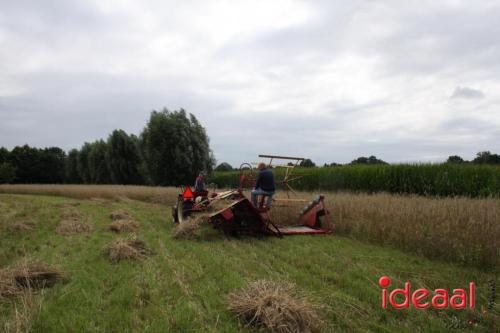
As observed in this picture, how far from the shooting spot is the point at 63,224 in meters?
9.00

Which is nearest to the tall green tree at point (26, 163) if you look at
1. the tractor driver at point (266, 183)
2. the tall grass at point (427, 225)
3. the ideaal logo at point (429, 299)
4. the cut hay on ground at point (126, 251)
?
the tall grass at point (427, 225)

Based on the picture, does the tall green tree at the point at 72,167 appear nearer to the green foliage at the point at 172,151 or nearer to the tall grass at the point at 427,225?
the green foliage at the point at 172,151

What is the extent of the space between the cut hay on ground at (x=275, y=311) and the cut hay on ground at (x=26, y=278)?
2485mm

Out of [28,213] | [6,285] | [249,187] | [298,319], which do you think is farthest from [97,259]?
[28,213]

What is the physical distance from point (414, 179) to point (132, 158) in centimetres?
4034

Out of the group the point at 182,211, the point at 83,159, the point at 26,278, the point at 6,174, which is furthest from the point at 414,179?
the point at 6,174

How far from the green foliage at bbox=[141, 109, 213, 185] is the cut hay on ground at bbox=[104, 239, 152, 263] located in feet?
88.1

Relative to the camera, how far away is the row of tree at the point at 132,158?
109 ft

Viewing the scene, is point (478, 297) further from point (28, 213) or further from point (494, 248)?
point (28, 213)

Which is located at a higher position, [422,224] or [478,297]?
[422,224]

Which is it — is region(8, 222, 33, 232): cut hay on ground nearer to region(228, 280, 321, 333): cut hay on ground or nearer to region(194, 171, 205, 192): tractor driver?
region(194, 171, 205, 192): tractor driver

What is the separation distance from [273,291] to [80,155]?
215ft

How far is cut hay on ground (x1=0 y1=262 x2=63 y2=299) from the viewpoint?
3.92m

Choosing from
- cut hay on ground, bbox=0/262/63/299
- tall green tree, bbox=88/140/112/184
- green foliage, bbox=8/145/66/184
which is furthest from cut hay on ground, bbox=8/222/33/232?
green foliage, bbox=8/145/66/184
